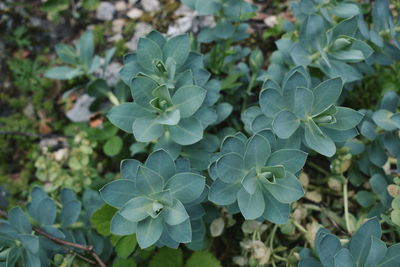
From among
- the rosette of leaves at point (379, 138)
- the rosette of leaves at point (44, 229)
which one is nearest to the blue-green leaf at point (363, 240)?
the rosette of leaves at point (379, 138)

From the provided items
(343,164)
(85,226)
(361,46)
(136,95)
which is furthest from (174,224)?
(361,46)

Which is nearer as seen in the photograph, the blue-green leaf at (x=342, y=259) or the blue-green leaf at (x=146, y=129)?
the blue-green leaf at (x=342, y=259)

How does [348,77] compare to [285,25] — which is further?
[285,25]

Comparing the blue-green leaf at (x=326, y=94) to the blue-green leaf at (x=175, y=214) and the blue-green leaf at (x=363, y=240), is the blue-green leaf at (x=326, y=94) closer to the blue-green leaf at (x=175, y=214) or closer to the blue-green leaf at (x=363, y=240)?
the blue-green leaf at (x=363, y=240)

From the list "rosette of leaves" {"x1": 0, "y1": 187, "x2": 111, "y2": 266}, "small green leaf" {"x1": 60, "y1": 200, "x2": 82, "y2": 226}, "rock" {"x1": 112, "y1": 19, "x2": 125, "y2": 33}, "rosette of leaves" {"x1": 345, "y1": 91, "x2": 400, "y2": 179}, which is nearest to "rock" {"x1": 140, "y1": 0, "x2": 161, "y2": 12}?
"rock" {"x1": 112, "y1": 19, "x2": 125, "y2": 33}

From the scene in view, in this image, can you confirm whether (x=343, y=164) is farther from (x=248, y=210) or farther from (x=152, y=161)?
(x=152, y=161)

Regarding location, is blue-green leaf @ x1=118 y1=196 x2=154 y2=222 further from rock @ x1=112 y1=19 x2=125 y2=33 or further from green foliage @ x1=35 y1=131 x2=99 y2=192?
rock @ x1=112 y1=19 x2=125 y2=33

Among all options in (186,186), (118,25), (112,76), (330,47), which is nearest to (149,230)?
(186,186)
